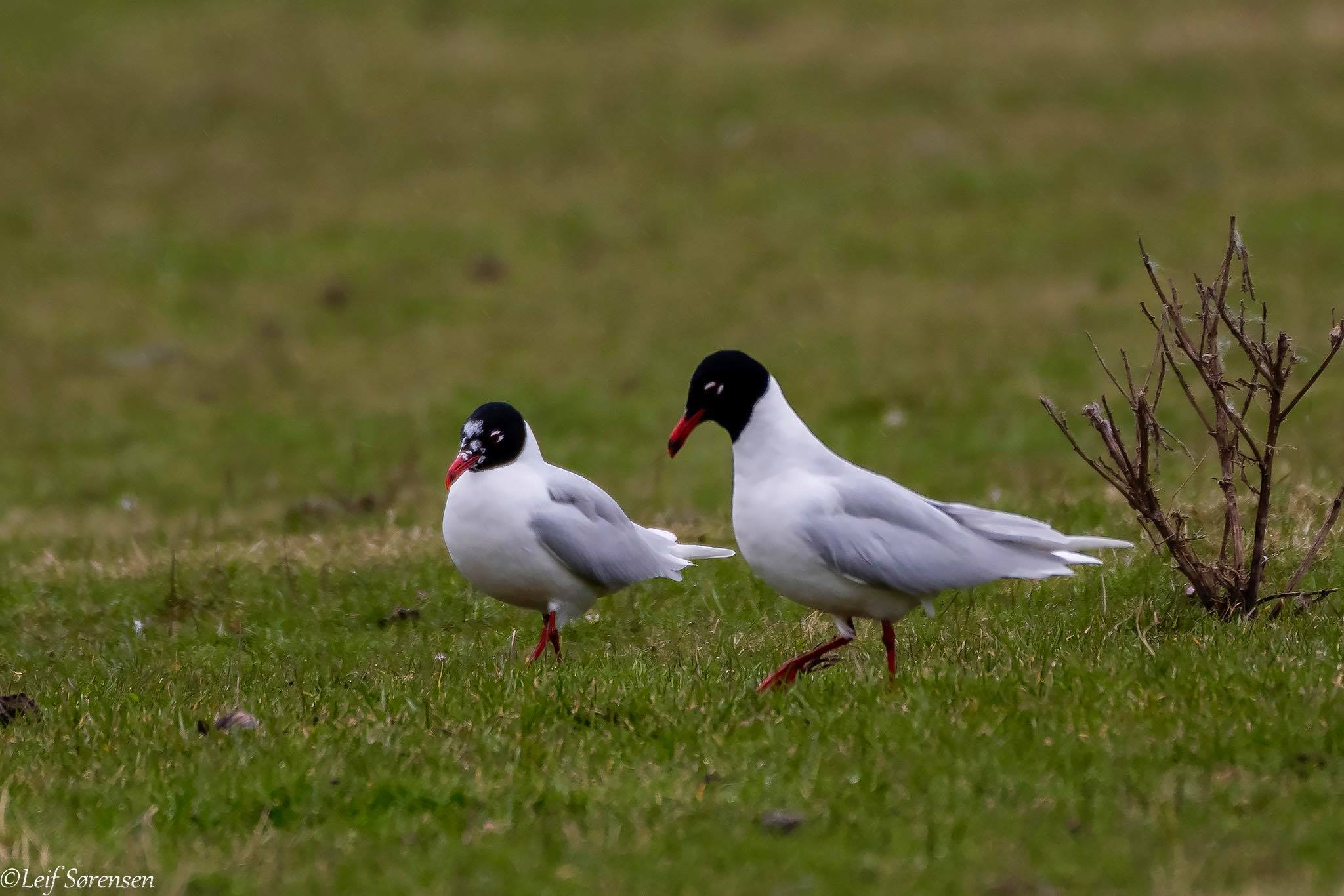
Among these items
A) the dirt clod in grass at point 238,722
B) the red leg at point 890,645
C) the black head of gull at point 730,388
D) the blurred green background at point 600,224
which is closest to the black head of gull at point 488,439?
the black head of gull at point 730,388

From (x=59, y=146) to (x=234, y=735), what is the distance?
21.8 metres

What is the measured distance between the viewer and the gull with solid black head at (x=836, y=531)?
21.1 feet

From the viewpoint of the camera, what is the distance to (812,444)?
6773 mm

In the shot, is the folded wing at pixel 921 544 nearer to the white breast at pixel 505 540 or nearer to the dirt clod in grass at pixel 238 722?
the white breast at pixel 505 540

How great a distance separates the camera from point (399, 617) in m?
8.88

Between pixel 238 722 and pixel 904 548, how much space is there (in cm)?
256

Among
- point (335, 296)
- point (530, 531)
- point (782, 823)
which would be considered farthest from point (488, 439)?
point (335, 296)

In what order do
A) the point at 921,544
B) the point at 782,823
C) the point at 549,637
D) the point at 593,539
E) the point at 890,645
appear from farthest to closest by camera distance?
the point at 549,637
the point at 593,539
the point at 890,645
the point at 921,544
the point at 782,823

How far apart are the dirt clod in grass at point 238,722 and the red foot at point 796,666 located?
1.83 metres

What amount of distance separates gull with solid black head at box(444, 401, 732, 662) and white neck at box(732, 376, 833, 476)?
1.11 meters

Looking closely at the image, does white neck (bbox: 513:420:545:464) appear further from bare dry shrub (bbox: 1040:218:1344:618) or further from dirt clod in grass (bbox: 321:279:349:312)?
dirt clod in grass (bbox: 321:279:349:312)

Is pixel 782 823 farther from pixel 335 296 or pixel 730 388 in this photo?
pixel 335 296

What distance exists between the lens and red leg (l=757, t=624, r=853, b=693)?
6.27m

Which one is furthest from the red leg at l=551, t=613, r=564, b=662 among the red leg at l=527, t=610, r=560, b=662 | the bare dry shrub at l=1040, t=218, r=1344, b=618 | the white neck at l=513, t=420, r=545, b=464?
the bare dry shrub at l=1040, t=218, r=1344, b=618
